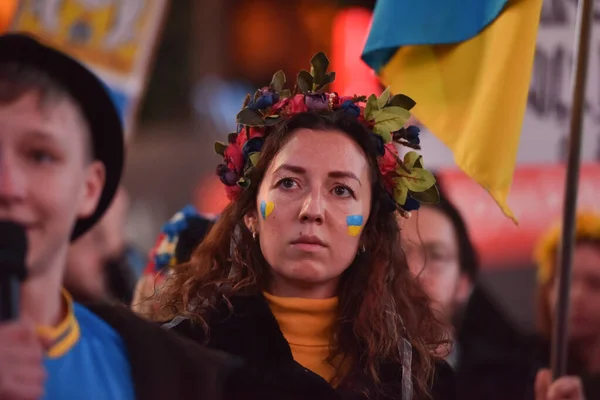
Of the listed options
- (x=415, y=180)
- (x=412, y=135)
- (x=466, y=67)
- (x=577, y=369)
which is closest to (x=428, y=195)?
(x=415, y=180)

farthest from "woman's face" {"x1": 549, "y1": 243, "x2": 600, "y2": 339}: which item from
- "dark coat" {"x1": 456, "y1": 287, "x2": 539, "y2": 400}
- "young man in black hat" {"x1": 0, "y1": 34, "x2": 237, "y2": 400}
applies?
"young man in black hat" {"x1": 0, "y1": 34, "x2": 237, "y2": 400}

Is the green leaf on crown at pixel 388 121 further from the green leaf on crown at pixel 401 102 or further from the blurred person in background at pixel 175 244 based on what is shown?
the blurred person in background at pixel 175 244

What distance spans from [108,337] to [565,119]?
5.08 metres

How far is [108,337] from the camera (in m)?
2.72

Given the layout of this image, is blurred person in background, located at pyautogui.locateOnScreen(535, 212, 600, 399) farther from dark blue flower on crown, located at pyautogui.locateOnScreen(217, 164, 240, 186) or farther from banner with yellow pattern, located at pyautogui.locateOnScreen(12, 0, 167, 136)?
banner with yellow pattern, located at pyautogui.locateOnScreen(12, 0, 167, 136)

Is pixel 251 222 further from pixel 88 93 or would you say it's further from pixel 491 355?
pixel 491 355

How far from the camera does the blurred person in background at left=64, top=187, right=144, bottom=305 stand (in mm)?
5883

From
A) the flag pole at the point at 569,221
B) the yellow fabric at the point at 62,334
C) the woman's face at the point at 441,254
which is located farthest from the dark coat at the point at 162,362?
the woman's face at the point at 441,254

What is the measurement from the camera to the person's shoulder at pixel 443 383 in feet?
11.7

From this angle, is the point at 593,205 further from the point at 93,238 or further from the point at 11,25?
the point at 11,25

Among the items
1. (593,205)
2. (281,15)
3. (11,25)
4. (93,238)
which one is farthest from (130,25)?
(281,15)

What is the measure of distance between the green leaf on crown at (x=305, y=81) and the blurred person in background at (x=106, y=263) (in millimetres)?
2156

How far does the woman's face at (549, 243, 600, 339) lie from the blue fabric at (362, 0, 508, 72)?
1.58 meters

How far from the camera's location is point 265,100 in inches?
145
